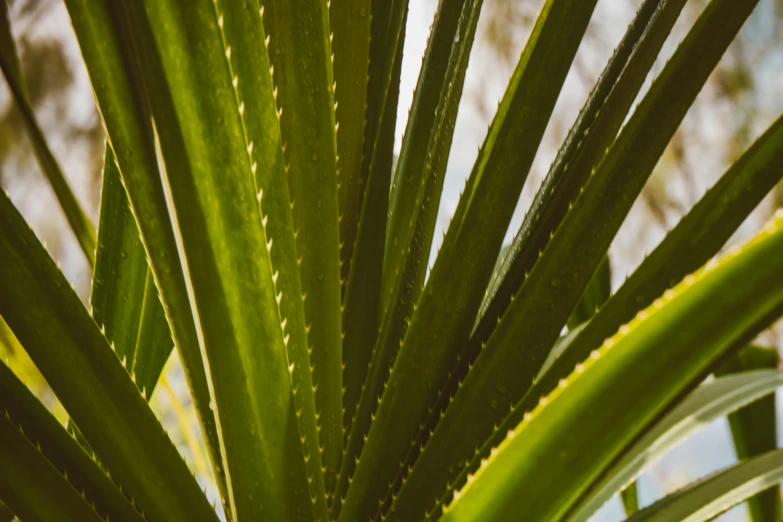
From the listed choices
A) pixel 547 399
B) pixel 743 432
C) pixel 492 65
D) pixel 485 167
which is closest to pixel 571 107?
pixel 492 65

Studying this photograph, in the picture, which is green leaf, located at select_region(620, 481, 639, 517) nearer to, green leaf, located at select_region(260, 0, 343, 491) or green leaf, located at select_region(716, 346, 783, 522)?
green leaf, located at select_region(716, 346, 783, 522)

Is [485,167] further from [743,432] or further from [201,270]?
[743,432]

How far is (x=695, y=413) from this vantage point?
0.43 meters

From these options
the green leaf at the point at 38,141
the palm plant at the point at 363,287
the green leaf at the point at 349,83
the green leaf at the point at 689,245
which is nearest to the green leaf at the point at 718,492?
Answer: the palm plant at the point at 363,287

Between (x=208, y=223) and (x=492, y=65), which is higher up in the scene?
(x=492, y=65)

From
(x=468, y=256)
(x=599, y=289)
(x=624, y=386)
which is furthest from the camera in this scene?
(x=599, y=289)

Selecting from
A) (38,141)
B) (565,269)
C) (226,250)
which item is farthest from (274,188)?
(38,141)

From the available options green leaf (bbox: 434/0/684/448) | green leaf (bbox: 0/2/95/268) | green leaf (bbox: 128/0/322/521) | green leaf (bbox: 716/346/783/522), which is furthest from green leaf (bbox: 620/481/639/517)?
green leaf (bbox: 0/2/95/268)

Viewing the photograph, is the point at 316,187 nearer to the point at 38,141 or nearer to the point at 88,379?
the point at 88,379

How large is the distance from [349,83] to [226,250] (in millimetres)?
164

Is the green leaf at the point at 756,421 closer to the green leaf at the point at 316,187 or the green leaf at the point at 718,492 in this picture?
the green leaf at the point at 718,492

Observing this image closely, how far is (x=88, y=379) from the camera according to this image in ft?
0.71

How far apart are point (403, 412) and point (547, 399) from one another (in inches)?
3.8

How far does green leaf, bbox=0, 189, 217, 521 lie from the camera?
0.21 metres
